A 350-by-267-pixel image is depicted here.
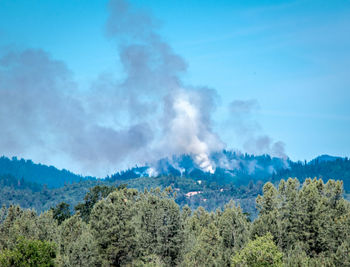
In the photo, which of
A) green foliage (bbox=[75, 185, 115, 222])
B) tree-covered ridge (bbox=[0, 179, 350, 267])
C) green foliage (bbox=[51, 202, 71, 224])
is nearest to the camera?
tree-covered ridge (bbox=[0, 179, 350, 267])

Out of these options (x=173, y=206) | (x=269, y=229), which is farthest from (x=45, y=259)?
(x=269, y=229)

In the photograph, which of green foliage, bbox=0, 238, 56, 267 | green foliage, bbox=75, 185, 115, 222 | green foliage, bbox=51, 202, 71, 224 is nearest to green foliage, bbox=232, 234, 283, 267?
green foliage, bbox=0, 238, 56, 267

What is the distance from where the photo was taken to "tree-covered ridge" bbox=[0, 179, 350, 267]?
8362cm

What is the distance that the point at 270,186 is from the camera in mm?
112812

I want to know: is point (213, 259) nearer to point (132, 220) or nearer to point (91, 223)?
point (132, 220)

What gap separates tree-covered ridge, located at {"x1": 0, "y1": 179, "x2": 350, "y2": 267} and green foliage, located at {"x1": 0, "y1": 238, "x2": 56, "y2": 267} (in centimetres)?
17

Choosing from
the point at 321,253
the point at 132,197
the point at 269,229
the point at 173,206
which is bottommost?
the point at 321,253

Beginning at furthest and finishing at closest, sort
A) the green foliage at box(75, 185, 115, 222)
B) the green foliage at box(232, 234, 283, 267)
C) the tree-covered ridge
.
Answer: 1. the green foliage at box(75, 185, 115, 222)
2. the tree-covered ridge
3. the green foliage at box(232, 234, 283, 267)

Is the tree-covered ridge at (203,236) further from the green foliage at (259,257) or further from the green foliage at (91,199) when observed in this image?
the green foliage at (91,199)

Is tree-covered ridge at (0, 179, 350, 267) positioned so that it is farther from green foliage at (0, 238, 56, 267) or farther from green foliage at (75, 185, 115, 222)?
green foliage at (75, 185, 115, 222)

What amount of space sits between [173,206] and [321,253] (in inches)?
1123

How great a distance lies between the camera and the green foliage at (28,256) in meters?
82.0

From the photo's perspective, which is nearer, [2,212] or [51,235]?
[51,235]

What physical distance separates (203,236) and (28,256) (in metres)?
31.8
